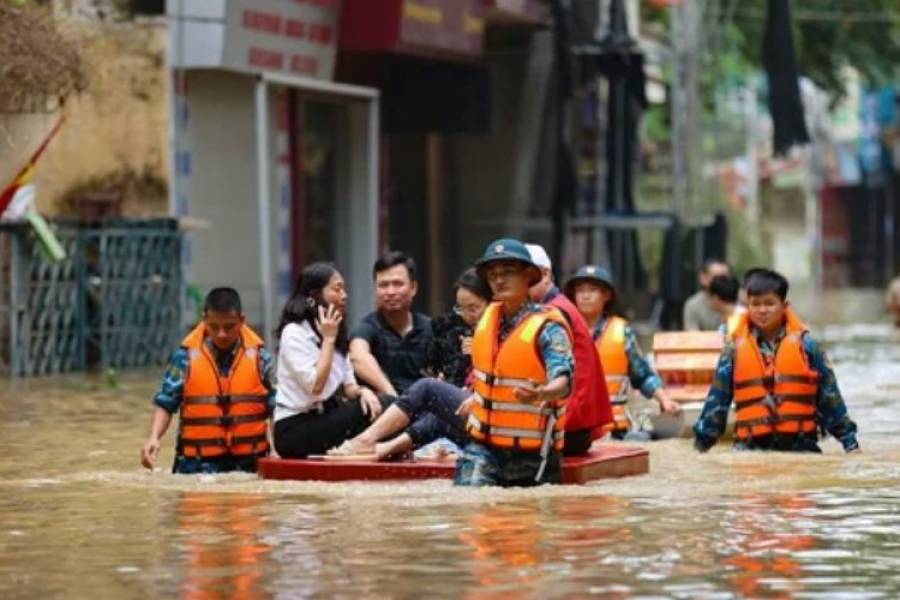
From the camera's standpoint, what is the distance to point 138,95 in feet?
90.2

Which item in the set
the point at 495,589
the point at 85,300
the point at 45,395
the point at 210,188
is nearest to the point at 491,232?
the point at 210,188

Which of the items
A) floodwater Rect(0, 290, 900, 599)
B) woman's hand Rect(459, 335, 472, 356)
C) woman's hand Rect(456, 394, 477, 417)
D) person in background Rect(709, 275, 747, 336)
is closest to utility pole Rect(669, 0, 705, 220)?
person in background Rect(709, 275, 747, 336)

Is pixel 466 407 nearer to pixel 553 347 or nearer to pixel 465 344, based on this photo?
pixel 553 347

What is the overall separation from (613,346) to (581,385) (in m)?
3.18

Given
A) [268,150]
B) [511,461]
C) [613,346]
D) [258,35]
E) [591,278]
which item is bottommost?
[511,461]

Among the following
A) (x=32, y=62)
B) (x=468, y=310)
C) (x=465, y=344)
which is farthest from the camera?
(x=32, y=62)

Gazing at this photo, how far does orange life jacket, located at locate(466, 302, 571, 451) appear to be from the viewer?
13.2 metres

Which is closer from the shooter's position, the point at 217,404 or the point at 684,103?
the point at 217,404

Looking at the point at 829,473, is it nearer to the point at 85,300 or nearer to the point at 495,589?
the point at 495,589

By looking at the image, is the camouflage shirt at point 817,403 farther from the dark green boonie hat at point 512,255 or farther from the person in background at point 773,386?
the dark green boonie hat at point 512,255

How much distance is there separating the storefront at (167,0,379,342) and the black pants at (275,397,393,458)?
12.9 m

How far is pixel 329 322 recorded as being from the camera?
14.3m

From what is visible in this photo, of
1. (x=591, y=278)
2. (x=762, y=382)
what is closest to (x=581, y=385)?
(x=762, y=382)

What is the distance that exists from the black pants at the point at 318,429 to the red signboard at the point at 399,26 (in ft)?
52.8
